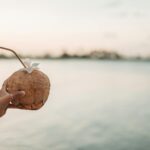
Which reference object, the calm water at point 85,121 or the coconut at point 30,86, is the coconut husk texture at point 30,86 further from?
the calm water at point 85,121

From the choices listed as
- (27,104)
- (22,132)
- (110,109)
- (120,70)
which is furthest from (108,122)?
(27,104)

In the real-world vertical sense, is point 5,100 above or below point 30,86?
below

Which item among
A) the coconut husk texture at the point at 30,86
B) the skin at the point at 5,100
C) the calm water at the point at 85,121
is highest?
the calm water at the point at 85,121

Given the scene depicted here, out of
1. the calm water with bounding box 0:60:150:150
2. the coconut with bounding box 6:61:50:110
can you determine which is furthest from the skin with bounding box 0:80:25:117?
the calm water with bounding box 0:60:150:150

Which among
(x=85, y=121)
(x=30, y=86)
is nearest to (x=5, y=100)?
(x=30, y=86)

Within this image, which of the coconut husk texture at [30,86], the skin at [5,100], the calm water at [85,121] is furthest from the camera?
the calm water at [85,121]

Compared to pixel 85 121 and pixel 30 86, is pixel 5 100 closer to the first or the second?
pixel 30 86

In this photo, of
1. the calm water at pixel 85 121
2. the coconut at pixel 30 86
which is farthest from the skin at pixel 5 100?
the calm water at pixel 85 121

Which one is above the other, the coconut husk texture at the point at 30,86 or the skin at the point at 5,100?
the coconut husk texture at the point at 30,86
